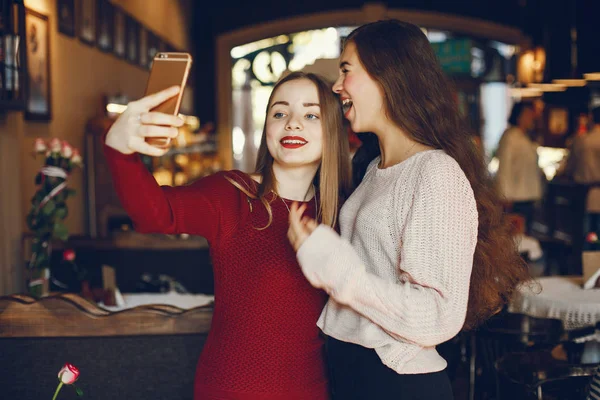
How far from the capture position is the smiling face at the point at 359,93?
1.68 meters

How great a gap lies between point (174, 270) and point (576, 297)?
97.4 inches

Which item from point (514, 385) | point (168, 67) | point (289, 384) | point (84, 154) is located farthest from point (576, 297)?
point (84, 154)

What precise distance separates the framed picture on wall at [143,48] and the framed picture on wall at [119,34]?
669mm

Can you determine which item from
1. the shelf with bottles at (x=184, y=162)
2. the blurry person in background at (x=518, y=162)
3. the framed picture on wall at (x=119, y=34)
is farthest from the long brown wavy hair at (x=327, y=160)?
the blurry person in background at (x=518, y=162)

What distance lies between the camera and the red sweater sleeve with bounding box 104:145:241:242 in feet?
4.80

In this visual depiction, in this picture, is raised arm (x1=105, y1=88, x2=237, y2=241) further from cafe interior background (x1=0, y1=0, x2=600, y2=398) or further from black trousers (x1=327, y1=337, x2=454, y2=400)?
cafe interior background (x1=0, y1=0, x2=600, y2=398)

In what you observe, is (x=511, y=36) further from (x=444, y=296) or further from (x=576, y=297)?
(x=444, y=296)

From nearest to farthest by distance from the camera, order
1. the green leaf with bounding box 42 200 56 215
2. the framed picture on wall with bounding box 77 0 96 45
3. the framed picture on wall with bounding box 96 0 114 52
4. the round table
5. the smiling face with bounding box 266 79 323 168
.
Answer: the smiling face with bounding box 266 79 323 168, the round table, the green leaf with bounding box 42 200 56 215, the framed picture on wall with bounding box 77 0 96 45, the framed picture on wall with bounding box 96 0 114 52

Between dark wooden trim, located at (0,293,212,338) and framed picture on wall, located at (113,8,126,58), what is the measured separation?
14.4ft

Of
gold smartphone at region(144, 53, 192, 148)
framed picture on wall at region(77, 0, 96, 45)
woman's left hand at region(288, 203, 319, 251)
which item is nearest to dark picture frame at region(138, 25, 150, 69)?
framed picture on wall at region(77, 0, 96, 45)

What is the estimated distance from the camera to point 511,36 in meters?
12.1

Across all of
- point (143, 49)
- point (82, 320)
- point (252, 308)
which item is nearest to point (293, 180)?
point (252, 308)

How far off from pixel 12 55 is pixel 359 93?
2.56 metres

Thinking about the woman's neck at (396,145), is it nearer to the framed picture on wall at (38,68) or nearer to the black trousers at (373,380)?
the black trousers at (373,380)
